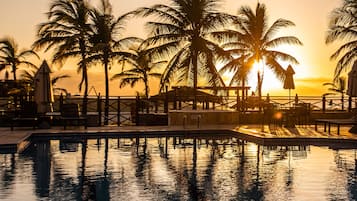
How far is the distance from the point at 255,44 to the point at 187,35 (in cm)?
532

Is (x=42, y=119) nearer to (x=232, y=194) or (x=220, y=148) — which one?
(x=220, y=148)

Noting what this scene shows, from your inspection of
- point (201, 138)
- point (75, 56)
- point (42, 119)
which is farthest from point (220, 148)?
point (75, 56)

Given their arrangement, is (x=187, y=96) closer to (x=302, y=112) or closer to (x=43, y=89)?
(x=302, y=112)

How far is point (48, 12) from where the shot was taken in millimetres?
22188

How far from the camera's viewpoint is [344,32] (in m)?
22.2

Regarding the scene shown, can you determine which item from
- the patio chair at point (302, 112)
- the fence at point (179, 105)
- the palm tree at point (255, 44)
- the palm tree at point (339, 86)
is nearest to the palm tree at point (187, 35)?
the fence at point (179, 105)

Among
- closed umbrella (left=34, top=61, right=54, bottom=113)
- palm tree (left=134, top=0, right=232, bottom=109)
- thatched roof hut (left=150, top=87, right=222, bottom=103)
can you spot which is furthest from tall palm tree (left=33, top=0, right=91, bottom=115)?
thatched roof hut (left=150, top=87, right=222, bottom=103)

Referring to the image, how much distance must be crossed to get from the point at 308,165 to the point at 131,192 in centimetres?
474

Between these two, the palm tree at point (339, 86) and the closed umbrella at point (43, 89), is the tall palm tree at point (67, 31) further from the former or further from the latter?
the palm tree at point (339, 86)

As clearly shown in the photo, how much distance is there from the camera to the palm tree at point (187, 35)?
864 inches

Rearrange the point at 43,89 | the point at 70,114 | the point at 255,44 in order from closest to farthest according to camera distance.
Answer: the point at 70,114, the point at 43,89, the point at 255,44

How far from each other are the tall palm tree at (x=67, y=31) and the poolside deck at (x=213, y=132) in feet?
15.0

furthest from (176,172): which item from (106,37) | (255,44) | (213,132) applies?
(255,44)

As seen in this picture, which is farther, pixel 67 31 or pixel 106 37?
pixel 106 37
